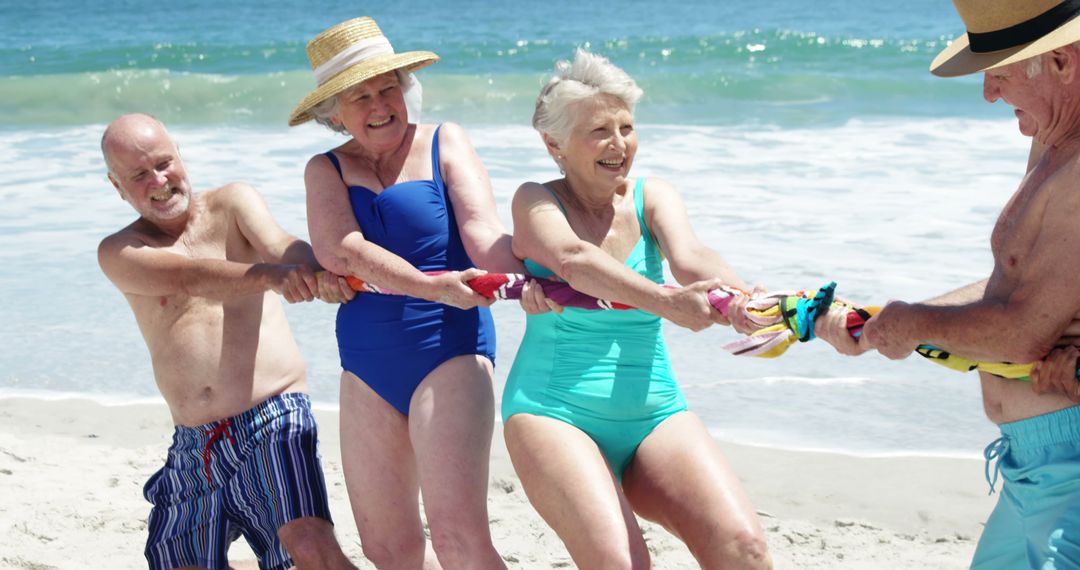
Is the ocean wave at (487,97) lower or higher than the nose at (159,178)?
higher

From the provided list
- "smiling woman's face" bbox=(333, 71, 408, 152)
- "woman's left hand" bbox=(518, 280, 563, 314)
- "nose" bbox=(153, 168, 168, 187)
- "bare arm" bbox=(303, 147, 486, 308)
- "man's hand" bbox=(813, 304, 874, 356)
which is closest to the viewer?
"man's hand" bbox=(813, 304, 874, 356)

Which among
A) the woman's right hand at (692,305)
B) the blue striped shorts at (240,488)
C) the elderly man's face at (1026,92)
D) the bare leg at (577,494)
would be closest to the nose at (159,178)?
the blue striped shorts at (240,488)

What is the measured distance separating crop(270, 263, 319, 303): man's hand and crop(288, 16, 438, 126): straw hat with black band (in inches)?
19.2

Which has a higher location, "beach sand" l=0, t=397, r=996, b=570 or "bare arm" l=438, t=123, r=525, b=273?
"bare arm" l=438, t=123, r=525, b=273

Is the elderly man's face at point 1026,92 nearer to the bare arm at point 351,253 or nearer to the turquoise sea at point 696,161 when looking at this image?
the bare arm at point 351,253

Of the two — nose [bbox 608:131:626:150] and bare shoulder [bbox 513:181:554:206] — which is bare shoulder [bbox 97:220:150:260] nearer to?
bare shoulder [bbox 513:181:554:206]

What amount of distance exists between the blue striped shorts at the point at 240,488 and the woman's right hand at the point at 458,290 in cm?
83

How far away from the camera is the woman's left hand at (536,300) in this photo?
3.36 m

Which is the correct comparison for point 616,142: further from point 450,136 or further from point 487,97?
point 487,97

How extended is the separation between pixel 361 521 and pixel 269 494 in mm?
444

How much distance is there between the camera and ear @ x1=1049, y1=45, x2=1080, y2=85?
8.32 feet

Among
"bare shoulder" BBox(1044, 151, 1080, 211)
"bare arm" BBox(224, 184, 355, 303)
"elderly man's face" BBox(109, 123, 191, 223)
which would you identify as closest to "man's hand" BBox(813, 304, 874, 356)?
"bare shoulder" BBox(1044, 151, 1080, 211)

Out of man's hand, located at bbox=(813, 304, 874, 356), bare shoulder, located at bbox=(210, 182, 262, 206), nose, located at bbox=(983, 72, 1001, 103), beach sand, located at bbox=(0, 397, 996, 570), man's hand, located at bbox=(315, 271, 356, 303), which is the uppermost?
bare shoulder, located at bbox=(210, 182, 262, 206)

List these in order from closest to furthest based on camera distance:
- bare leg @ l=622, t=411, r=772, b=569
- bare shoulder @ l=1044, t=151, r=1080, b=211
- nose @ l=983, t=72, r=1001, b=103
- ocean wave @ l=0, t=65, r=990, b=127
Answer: bare shoulder @ l=1044, t=151, r=1080, b=211, nose @ l=983, t=72, r=1001, b=103, bare leg @ l=622, t=411, r=772, b=569, ocean wave @ l=0, t=65, r=990, b=127
